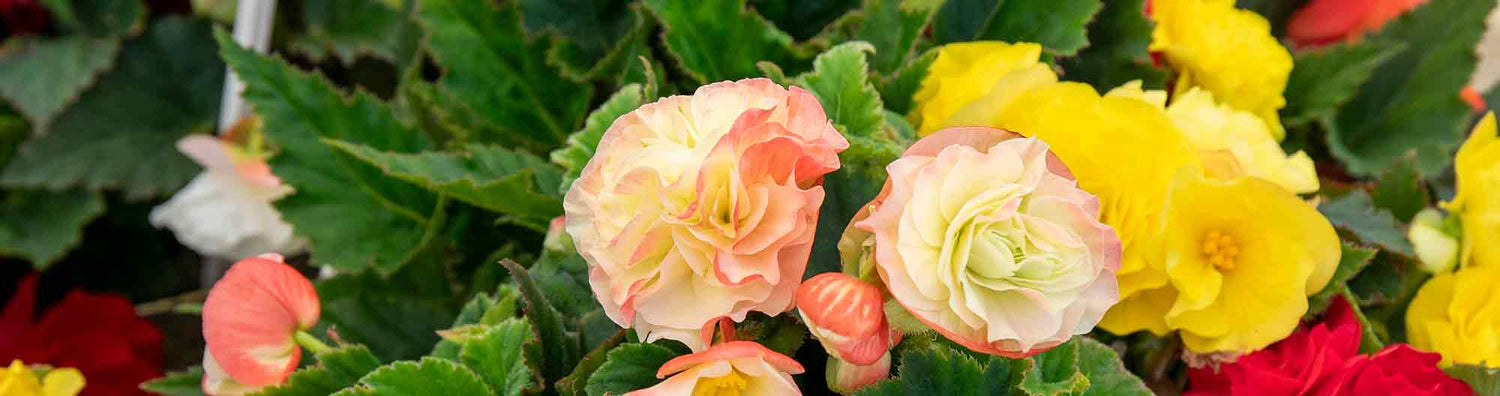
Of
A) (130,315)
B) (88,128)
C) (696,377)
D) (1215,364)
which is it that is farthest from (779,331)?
(88,128)

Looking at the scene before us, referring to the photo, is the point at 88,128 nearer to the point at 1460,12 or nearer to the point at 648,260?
the point at 648,260

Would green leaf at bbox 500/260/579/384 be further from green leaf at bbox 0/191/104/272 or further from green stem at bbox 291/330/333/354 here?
green leaf at bbox 0/191/104/272

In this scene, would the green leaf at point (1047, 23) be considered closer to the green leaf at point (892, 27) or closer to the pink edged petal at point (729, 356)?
the green leaf at point (892, 27)

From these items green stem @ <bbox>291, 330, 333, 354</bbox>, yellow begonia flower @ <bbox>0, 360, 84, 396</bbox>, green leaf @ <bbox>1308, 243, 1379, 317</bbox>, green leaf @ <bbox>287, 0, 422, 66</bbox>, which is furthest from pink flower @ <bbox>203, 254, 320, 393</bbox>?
green leaf @ <bbox>287, 0, 422, 66</bbox>

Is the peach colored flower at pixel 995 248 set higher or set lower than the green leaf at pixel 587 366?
higher

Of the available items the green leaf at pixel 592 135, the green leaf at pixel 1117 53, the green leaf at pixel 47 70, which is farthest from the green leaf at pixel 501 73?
the green leaf at pixel 47 70

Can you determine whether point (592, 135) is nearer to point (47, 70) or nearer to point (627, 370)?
point (627, 370)
